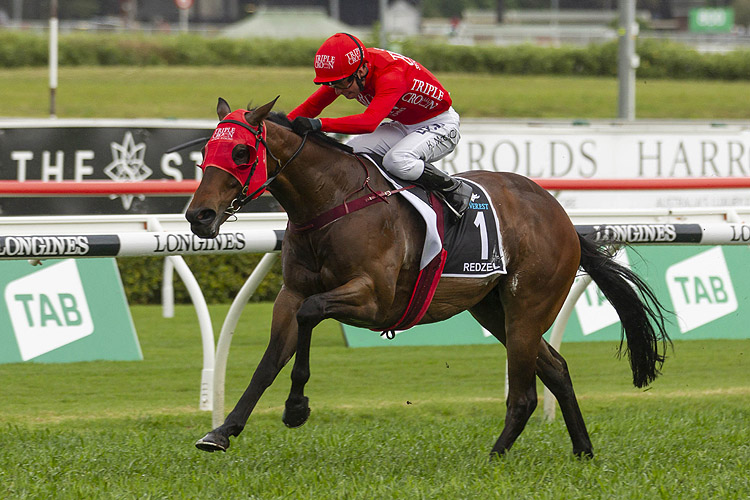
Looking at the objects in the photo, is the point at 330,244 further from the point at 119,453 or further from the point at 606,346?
the point at 606,346

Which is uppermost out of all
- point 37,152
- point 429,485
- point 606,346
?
point 37,152

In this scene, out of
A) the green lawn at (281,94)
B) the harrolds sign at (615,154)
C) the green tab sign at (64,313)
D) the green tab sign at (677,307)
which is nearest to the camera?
the green tab sign at (64,313)

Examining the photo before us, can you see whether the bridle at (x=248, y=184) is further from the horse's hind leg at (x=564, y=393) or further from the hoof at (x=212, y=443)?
the horse's hind leg at (x=564, y=393)

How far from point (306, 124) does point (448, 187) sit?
2.02 feet

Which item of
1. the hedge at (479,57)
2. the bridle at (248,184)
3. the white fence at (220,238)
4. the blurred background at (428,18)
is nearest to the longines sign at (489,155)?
the white fence at (220,238)

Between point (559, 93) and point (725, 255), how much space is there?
54.3 ft

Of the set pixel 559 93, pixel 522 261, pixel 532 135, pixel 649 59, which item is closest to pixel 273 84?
pixel 559 93

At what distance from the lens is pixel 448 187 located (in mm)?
3908

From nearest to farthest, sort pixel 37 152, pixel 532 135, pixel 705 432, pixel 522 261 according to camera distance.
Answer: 1. pixel 522 261
2. pixel 705 432
3. pixel 37 152
4. pixel 532 135

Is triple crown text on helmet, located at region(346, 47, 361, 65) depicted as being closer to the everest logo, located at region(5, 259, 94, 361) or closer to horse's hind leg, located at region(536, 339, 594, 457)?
horse's hind leg, located at region(536, 339, 594, 457)

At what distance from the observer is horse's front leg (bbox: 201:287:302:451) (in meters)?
3.37

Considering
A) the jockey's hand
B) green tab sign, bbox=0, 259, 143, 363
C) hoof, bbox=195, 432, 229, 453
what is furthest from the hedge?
hoof, bbox=195, 432, 229, 453

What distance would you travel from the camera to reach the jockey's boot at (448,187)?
387cm

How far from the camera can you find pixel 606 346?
6.28 meters
